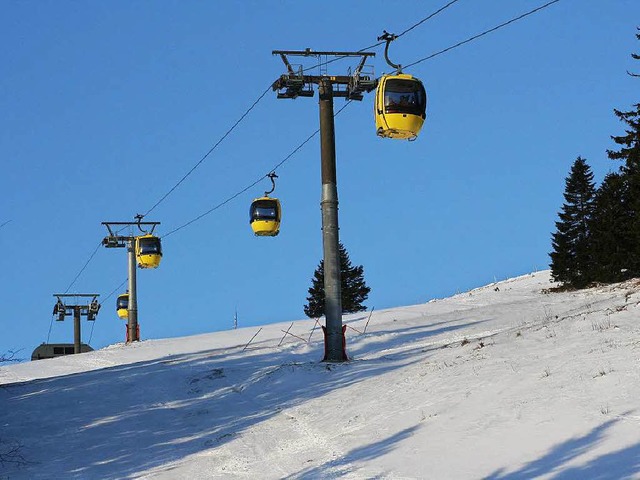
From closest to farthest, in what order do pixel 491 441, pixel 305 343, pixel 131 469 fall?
1. pixel 491 441
2. pixel 131 469
3. pixel 305 343

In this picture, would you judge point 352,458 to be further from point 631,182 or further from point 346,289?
point 346,289

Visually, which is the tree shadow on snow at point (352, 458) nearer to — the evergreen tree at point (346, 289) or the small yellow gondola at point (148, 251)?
the small yellow gondola at point (148, 251)

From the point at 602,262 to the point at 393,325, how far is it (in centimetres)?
2068

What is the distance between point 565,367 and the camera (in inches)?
521

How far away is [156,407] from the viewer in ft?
60.9

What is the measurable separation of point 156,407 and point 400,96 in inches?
387

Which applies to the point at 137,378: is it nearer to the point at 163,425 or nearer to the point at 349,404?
the point at 163,425

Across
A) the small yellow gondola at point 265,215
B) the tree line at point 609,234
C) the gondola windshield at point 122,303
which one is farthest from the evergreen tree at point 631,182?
the gondola windshield at point 122,303

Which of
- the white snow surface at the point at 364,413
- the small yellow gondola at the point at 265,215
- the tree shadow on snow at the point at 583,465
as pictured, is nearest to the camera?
the tree shadow on snow at the point at 583,465

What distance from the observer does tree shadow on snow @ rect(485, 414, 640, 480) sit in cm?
842

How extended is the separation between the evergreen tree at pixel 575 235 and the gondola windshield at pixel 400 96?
2818 centimetres

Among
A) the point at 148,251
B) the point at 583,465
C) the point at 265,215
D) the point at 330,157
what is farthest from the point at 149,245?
the point at 583,465

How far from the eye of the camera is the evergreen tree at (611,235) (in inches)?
1758

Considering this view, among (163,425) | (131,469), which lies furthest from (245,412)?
(131,469)
